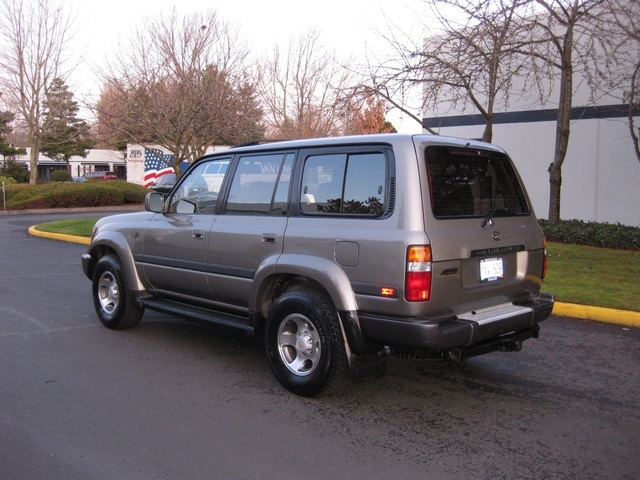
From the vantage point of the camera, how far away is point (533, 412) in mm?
4363

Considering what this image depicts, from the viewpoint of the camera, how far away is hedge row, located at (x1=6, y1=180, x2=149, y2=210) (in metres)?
25.7

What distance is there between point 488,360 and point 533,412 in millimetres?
1253

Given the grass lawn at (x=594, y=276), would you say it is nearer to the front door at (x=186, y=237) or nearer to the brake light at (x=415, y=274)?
the brake light at (x=415, y=274)

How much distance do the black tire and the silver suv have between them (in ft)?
3.11

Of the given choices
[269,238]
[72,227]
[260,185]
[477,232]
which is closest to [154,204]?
[260,185]

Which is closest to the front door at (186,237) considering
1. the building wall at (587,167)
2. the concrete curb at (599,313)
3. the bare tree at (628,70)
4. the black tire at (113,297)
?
the black tire at (113,297)

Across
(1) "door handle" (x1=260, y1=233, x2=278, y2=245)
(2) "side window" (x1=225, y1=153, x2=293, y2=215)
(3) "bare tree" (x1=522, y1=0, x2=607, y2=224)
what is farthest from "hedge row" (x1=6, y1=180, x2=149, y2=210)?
(1) "door handle" (x1=260, y1=233, x2=278, y2=245)

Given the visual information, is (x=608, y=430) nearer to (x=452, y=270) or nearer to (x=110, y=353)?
(x=452, y=270)

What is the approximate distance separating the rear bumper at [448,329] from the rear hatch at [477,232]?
9cm

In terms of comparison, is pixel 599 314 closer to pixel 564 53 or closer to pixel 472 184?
pixel 472 184

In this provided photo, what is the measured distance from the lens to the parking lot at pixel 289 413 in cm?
356

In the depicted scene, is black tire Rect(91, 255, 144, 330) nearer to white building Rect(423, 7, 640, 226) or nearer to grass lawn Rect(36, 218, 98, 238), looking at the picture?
grass lawn Rect(36, 218, 98, 238)

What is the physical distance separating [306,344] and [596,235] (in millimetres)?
9385

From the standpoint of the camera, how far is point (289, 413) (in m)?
4.34
